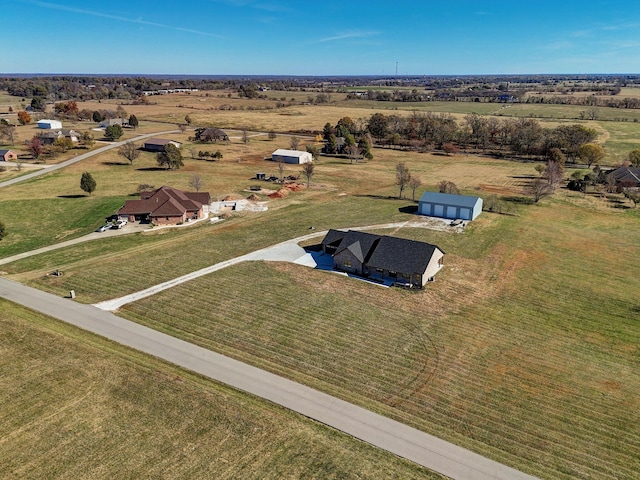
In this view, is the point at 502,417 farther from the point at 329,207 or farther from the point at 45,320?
the point at 329,207

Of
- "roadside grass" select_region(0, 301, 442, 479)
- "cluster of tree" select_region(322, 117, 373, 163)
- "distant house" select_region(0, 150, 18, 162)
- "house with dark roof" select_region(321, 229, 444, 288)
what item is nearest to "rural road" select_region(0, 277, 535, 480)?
"roadside grass" select_region(0, 301, 442, 479)

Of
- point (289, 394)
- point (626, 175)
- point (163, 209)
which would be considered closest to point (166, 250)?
point (163, 209)

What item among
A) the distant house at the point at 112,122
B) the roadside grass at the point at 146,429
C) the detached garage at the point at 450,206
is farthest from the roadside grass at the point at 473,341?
the distant house at the point at 112,122

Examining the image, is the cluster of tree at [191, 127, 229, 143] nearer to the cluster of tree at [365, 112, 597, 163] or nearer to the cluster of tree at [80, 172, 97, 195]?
the cluster of tree at [365, 112, 597, 163]

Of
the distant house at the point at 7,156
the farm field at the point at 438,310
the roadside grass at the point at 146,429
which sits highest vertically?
the distant house at the point at 7,156

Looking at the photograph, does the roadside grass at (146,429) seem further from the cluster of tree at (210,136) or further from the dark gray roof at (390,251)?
the cluster of tree at (210,136)

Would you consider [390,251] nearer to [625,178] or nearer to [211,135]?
[625,178]
